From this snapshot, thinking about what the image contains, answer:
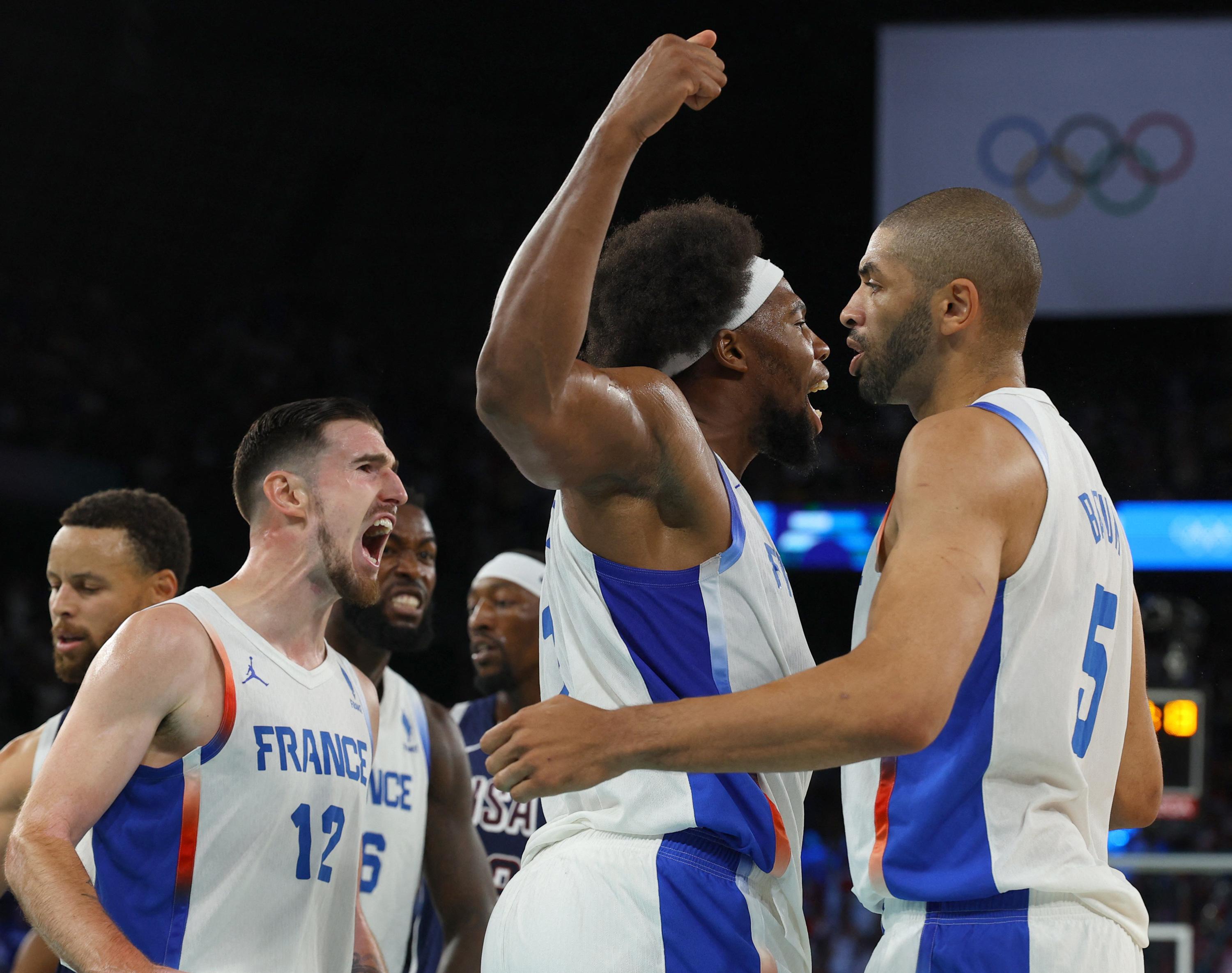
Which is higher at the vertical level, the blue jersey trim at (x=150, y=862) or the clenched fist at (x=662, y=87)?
the clenched fist at (x=662, y=87)

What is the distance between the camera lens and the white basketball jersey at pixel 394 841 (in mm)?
4590

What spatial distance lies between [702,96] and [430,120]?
15675 millimetres

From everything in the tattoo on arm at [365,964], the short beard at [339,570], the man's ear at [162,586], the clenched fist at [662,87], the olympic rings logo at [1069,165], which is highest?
the olympic rings logo at [1069,165]

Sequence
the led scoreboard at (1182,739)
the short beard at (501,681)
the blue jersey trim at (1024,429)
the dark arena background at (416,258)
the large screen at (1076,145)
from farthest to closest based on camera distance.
→ the dark arena background at (416,258)
the large screen at (1076,145)
the led scoreboard at (1182,739)
the short beard at (501,681)
the blue jersey trim at (1024,429)

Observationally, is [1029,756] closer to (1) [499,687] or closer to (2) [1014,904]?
(2) [1014,904]

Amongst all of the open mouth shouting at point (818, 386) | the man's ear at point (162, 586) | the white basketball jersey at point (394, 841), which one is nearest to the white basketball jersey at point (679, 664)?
the open mouth shouting at point (818, 386)

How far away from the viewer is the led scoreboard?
785 centimetres

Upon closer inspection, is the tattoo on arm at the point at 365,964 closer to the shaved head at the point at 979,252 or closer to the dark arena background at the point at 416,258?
the shaved head at the point at 979,252

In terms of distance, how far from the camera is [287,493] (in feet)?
10.8

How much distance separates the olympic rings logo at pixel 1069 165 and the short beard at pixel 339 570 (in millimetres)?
9383

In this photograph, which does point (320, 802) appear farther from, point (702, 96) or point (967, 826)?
point (702, 96)

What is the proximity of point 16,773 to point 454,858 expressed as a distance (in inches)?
57.0

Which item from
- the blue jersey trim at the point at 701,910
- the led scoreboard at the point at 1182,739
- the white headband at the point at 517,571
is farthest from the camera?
the led scoreboard at the point at 1182,739

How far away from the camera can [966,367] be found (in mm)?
2416
